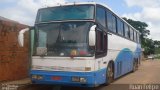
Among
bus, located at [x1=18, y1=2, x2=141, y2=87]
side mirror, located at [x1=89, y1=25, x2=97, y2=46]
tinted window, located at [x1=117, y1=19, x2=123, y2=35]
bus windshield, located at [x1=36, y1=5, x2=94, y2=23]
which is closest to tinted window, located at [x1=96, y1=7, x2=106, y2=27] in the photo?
bus, located at [x1=18, y1=2, x2=141, y2=87]

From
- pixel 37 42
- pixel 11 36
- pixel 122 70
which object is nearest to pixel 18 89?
pixel 37 42

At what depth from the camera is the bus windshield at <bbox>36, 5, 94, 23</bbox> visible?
1270 cm

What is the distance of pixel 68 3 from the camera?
13336 millimetres

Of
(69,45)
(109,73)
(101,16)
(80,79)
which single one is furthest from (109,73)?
(69,45)

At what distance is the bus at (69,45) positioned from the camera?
1202 cm

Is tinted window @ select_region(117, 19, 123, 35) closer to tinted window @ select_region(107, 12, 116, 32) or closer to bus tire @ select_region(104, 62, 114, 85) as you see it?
tinted window @ select_region(107, 12, 116, 32)

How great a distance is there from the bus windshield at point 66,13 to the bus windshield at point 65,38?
1.04 feet

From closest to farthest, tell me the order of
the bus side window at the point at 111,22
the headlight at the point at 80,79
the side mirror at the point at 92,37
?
1. the side mirror at the point at 92,37
2. the headlight at the point at 80,79
3. the bus side window at the point at 111,22

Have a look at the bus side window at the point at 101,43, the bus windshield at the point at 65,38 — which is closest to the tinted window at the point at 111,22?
the bus side window at the point at 101,43

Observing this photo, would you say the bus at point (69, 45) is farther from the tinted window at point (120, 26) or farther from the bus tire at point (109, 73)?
the tinted window at point (120, 26)

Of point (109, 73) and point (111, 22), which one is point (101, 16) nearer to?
point (111, 22)

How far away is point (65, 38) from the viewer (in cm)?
1237

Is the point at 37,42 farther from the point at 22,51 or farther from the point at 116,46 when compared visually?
the point at 116,46

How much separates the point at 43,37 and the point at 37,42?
278 mm
